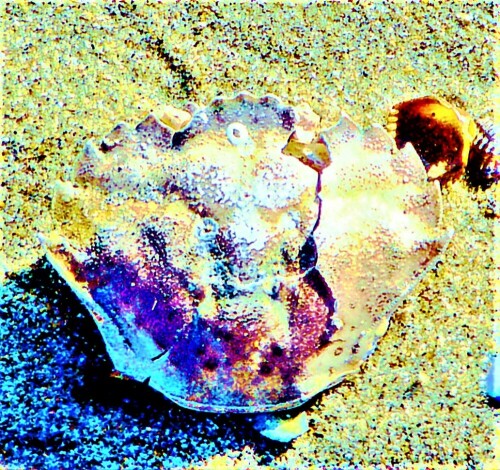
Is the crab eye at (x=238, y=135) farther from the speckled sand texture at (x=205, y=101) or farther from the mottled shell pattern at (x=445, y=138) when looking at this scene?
the mottled shell pattern at (x=445, y=138)

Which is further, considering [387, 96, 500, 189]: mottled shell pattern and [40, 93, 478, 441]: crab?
[387, 96, 500, 189]: mottled shell pattern

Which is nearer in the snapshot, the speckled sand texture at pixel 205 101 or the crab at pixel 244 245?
the crab at pixel 244 245

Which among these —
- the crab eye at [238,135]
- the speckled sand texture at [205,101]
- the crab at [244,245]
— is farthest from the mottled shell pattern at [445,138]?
the crab eye at [238,135]

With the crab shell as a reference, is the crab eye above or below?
above

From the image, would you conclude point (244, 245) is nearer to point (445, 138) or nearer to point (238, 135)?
point (238, 135)

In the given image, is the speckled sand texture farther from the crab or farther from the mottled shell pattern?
the crab

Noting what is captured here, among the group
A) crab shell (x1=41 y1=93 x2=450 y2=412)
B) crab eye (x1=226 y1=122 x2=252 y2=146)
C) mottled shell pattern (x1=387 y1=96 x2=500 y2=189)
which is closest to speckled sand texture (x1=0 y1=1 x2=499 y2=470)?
mottled shell pattern (x1=387 y1=96 x2=500 y2=189)

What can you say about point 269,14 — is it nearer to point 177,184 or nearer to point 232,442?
point 177,184

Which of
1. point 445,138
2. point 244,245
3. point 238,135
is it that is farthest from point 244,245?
point 445,138
